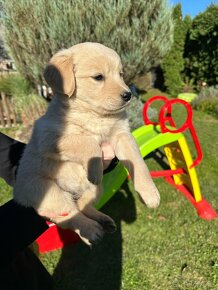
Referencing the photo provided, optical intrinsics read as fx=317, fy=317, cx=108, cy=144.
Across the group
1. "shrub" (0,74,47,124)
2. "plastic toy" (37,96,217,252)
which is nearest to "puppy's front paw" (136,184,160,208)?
"plastic toy" (37,96,217,252)

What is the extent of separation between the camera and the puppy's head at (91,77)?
2.25 metres

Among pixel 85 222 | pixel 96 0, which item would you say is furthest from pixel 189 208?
pixel 96 0

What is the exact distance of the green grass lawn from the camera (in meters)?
3.29

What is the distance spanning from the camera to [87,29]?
6422 mm

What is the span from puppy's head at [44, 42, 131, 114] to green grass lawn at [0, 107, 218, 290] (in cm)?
199

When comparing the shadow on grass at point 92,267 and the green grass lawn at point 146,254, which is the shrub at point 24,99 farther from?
the shadow on grass at point 92,267

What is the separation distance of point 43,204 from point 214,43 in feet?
40.7

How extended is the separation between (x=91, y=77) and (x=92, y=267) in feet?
7.19

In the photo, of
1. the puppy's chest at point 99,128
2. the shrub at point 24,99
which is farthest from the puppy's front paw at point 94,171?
the shrub at point 24,99

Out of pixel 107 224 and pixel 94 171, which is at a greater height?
pixel 94 171

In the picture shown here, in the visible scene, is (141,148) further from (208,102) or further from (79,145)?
(208,102)

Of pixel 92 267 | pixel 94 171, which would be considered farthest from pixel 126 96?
pixel 92 267

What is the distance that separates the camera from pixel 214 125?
29.8 ft

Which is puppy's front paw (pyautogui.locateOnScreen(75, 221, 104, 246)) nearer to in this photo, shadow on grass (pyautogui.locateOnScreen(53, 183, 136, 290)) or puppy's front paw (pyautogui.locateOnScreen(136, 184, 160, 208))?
puppy's front paw (pyautogui.locateOnScreen(136, 184, 160, 208))
